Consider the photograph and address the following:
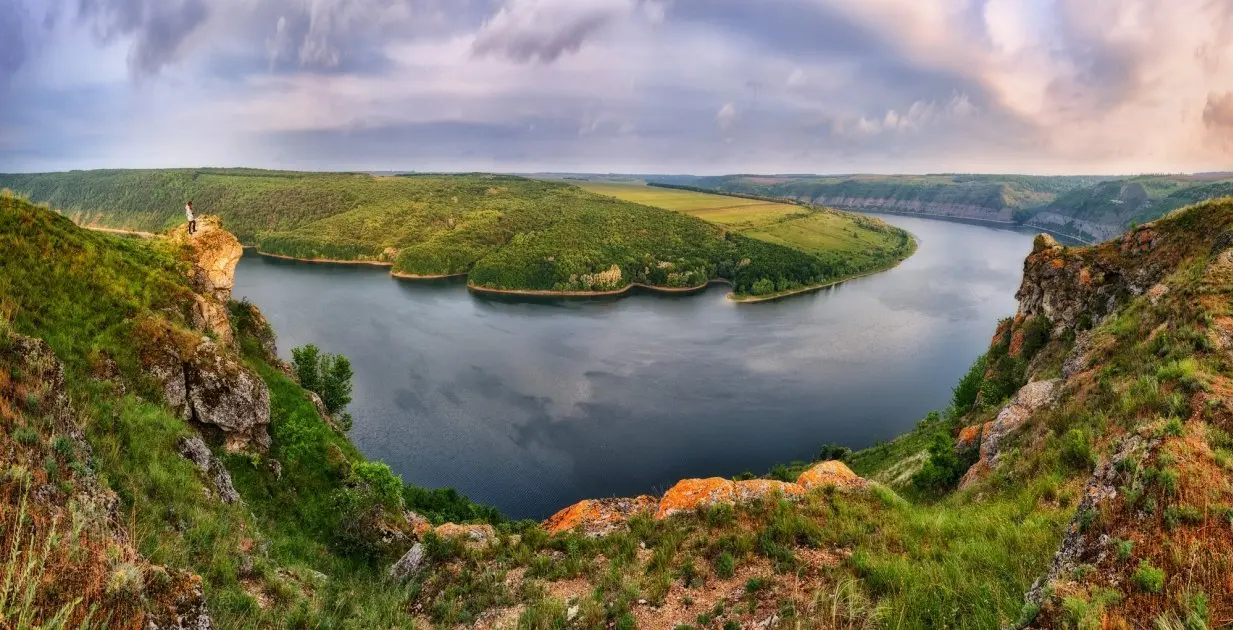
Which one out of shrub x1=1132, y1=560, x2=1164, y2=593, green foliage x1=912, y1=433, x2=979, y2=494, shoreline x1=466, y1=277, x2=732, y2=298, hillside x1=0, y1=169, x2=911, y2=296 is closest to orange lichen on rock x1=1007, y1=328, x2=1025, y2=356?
green foliage x1=912, y1=433, x2=979, y2=494

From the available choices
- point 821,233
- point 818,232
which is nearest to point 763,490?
point 821,233

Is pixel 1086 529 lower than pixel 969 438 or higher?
higher

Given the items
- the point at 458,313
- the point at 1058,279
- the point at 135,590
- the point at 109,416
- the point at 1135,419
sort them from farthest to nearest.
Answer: the point at 458,313, the point at 1058,279, the point at 109,416, the point at 1135,419, the point at 135,590

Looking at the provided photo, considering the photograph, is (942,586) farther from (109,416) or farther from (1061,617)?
(109,416)

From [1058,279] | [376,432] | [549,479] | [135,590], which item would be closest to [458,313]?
[376,432]

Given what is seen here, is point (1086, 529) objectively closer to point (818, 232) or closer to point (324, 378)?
point (324, 378)

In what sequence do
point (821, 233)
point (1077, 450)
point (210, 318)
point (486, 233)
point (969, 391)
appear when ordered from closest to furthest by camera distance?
point (1077, 450) → point (210, 318) → point (969, 391) → point (486, 233) → point (821, 233)
